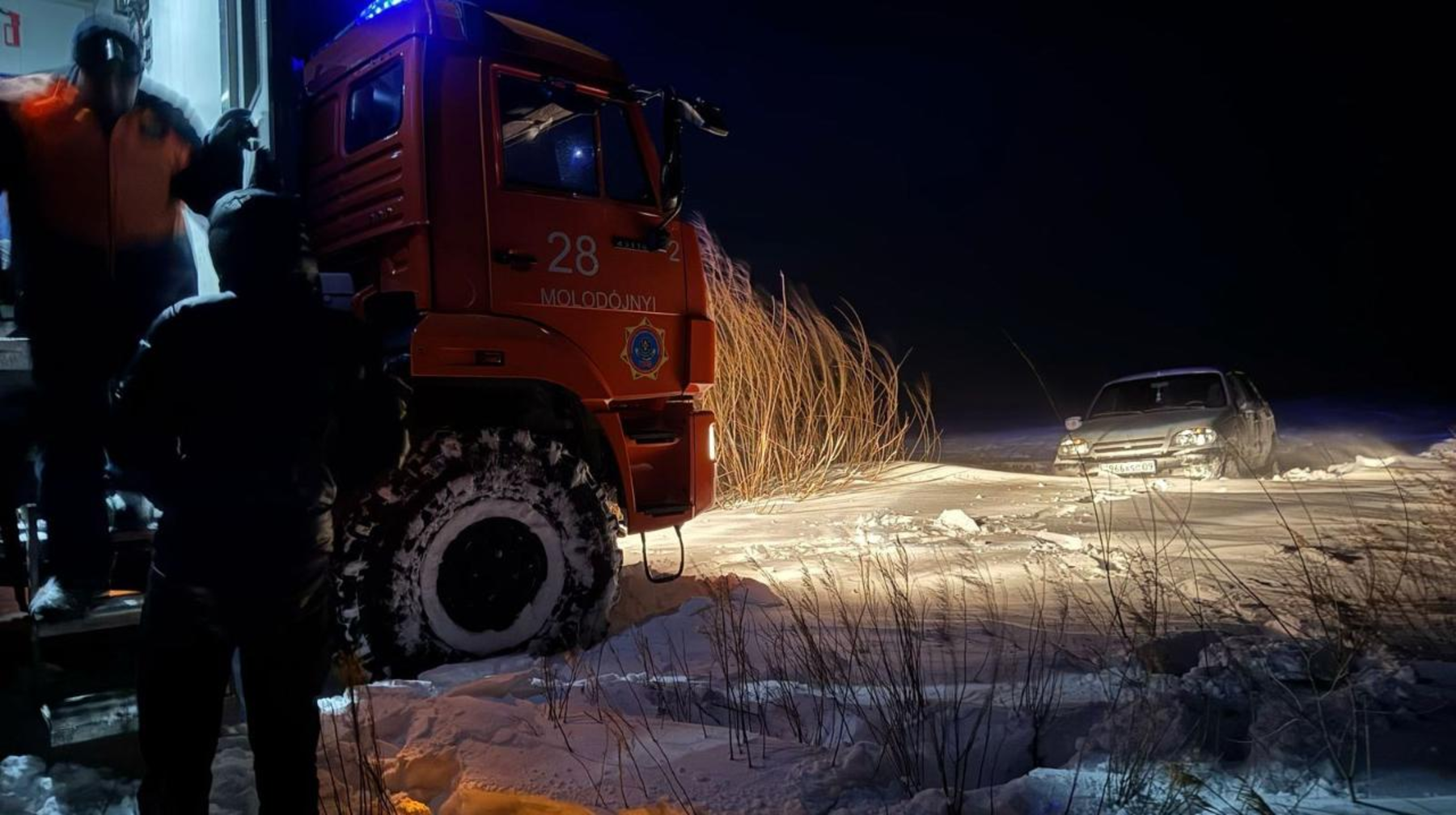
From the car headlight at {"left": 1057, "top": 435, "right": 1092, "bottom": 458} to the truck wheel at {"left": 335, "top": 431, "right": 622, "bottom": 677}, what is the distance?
8105 mm

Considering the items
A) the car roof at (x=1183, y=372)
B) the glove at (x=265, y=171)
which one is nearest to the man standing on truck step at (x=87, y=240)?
the glove at (x=265, y=171)

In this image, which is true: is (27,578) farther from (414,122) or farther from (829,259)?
(829,259)

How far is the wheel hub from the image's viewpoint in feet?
13.7

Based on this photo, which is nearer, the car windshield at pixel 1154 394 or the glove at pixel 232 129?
the glove at pixel 232 129

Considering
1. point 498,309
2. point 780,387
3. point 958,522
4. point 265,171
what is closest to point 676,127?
point 498,309

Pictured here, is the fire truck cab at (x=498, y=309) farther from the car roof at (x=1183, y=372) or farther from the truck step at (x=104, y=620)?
the car roof at (x=1183, y=372)

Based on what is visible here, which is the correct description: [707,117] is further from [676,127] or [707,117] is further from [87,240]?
[87,240]

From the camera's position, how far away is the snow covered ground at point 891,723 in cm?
258

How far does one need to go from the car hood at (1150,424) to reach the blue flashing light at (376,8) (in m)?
9.39

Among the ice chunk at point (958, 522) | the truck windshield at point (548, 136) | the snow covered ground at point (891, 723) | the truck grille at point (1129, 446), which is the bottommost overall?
the snow covered ground at point (891, 723)

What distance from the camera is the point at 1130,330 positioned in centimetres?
5438

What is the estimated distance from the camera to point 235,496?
2.06m

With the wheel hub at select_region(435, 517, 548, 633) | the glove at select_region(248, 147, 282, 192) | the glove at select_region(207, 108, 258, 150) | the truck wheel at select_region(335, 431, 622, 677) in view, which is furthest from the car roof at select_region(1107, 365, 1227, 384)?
the glove at select_region(207, 108, 258, 150)

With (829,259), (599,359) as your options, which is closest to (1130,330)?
(829,259)
